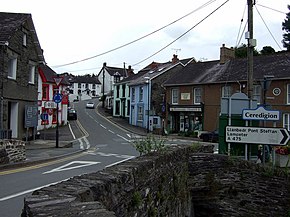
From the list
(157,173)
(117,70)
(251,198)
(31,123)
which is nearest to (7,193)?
(157,173)

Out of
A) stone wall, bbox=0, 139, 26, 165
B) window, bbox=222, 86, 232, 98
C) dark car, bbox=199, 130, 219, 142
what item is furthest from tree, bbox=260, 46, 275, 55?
stone wall, bbox=0, 139, 26, 165

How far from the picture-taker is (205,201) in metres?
10.5

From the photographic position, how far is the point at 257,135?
11211 millimetres

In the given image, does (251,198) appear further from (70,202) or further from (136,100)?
(136,100)

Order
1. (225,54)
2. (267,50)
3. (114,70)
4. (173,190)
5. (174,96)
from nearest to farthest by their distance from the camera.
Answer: (173,190) → (225,54) → (174,96) → (267,50) → (114,70)

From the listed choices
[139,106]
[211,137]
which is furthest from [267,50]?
[211,137]

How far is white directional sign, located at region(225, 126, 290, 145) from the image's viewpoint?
35.9 feet

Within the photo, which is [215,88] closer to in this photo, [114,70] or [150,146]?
[150,146]

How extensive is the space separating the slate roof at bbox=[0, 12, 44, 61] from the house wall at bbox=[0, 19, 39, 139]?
→ 397 millimetres

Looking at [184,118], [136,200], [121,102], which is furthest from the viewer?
[121,102]

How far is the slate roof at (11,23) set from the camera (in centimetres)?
2380

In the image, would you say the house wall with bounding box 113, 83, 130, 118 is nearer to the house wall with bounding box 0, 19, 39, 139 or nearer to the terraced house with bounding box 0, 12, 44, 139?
the terraced house with bounding box 0, 12, 44, 139

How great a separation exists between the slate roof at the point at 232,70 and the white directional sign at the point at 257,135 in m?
23.6

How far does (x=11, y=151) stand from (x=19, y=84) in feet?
35.3
